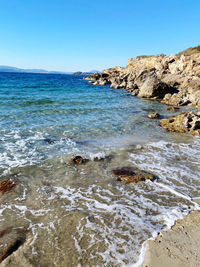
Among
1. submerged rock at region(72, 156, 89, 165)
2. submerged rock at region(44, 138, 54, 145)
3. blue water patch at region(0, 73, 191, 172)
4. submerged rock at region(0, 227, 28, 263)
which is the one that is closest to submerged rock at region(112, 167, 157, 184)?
submerged rock at region(72, 156, 89, 165)

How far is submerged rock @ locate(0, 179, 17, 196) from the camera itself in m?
5.84

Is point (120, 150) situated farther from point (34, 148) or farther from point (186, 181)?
point (34, 148)

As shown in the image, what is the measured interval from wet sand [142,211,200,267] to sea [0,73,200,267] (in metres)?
0.18

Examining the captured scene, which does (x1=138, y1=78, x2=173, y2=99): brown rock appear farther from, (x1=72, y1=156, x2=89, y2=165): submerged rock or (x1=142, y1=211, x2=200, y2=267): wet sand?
(x1=142, y1=211, x2=200, y2=267): wet sand

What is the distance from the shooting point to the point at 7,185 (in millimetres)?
6059

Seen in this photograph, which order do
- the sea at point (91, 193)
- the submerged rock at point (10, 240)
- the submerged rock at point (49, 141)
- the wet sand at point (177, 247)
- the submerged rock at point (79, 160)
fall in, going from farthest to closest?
the submerged rock at point (49, 141)
the submerged rock at point (79, 160)
the sea at point (91, 193)
the submerged rock at point (10, 240)
the wet sand at point (177, 247)

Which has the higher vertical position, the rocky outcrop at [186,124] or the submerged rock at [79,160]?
the rocky outcrop at [186,124]

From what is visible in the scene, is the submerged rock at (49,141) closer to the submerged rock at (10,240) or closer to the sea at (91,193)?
the sea at (91,193)

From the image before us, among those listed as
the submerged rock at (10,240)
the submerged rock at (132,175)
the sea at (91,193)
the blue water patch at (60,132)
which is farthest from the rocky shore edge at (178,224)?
the submerged rock at (10,240)

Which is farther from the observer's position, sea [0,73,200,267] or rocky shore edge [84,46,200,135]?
rocky shore edge [84,46,200,135]

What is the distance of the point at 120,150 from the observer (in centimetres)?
909

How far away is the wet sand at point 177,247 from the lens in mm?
3477

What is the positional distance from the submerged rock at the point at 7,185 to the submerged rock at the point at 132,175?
353 centimetres

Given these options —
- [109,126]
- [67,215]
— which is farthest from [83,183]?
[109,126]
